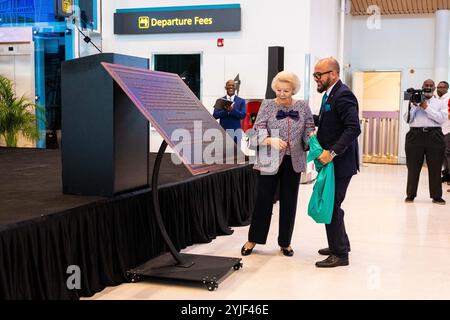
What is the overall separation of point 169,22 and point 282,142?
5.28 m

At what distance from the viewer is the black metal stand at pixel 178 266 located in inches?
136

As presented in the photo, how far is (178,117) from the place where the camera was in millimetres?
3314

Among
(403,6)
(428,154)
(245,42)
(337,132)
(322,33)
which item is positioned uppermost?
(403,6)

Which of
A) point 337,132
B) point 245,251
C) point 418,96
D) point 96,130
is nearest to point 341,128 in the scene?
point 337,132

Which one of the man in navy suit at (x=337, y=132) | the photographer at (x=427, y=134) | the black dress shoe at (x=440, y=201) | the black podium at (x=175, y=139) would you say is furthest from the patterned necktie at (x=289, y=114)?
the black dress shoe at (x=440, y=201)

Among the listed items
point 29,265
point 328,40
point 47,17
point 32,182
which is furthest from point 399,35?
point 29,265

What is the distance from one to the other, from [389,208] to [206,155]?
12.7 ft

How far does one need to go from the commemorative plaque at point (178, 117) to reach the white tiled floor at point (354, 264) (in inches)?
32.1

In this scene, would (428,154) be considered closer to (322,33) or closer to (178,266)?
(322,33)

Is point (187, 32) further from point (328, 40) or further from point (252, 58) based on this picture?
point (328, 40)

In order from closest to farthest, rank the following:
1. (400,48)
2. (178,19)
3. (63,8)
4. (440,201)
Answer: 1. (440,201)
2. (178,19)
3. (63,8)
4. (400,48)

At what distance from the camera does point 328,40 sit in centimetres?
951

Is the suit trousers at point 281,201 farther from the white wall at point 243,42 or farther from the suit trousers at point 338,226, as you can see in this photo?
the white wall at point 243,42

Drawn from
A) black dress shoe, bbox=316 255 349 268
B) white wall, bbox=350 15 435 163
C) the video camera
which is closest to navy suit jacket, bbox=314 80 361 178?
black dress shoe, bbox=316 255 349 268
